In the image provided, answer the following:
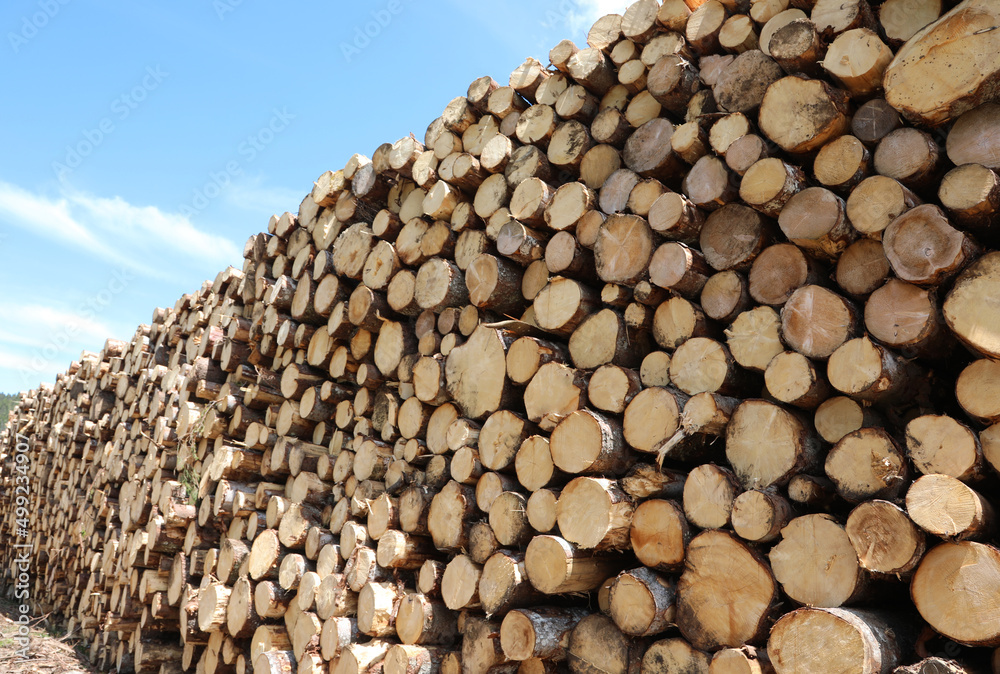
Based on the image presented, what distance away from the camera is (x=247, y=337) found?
4551mm

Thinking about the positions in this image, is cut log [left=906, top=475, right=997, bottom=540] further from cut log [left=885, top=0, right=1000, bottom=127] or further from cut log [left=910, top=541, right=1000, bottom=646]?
cut log [left=885, top=0, right=1000, bottom=127]

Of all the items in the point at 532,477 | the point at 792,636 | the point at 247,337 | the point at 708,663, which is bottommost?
the point at 708,663

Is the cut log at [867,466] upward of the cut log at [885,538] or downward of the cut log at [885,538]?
upward

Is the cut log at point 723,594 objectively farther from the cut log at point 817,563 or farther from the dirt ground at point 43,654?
the dirt ground at point 43,654

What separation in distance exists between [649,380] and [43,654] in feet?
17.4

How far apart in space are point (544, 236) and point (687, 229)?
726 millimetres

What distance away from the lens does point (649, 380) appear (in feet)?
7.94

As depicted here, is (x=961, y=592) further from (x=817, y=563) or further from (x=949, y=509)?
(x=817, y=563)

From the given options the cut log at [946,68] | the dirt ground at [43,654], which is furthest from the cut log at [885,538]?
the dirt ground at [43,654]

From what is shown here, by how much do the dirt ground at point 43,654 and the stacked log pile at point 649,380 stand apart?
1178 mm

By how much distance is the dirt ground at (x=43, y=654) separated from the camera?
473cm

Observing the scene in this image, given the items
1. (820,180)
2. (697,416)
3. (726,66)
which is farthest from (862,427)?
(726,66)

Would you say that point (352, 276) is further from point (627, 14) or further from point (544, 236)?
point (627, 14)

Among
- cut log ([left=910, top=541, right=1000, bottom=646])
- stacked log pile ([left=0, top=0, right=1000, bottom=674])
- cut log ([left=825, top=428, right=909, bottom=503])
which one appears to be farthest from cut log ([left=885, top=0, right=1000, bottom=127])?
cut log ([left=910, top=541, right=1000, bottom=646])
